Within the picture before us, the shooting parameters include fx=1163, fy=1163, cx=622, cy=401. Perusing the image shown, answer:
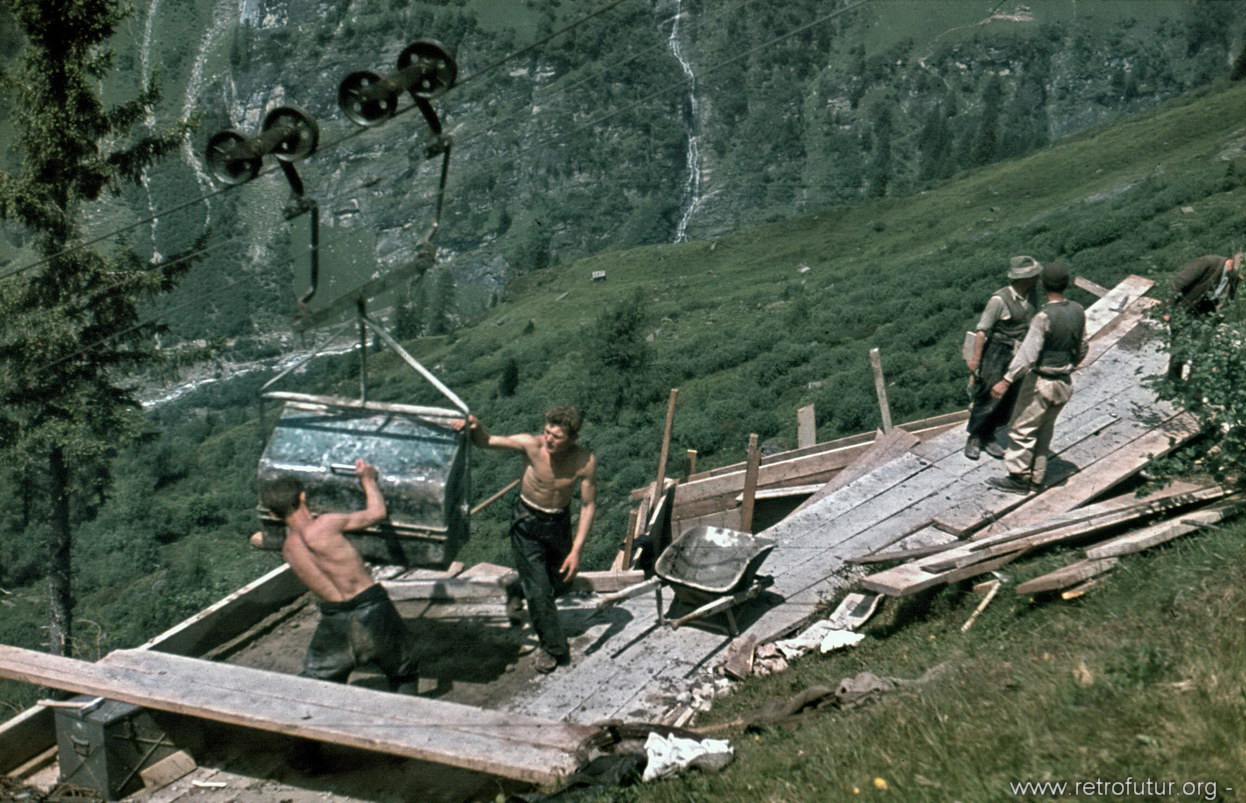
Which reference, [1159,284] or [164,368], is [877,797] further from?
[164,368]

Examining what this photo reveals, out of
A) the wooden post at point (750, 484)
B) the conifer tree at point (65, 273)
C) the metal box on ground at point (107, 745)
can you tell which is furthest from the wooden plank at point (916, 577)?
the conifer tree at point (65, 273)

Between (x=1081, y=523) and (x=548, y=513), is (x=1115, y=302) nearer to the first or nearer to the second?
(x=1081, y=523)

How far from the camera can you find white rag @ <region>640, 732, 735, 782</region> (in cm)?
641

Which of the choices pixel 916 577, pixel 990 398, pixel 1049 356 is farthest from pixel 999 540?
pixel 990 398

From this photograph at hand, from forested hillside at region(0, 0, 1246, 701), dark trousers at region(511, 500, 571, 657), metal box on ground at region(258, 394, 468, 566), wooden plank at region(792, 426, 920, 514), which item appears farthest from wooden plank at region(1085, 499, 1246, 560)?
metal box on ground at region(258, 394, 468, 566)

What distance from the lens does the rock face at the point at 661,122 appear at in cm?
14325

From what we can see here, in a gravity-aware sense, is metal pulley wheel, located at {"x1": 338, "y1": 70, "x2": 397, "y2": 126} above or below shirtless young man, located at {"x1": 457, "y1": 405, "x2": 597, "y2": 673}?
above

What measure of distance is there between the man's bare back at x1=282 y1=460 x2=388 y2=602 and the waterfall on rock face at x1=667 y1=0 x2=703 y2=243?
447ft

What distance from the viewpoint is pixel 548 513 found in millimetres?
8531

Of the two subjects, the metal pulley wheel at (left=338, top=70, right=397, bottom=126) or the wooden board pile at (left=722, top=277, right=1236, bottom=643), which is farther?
the wooden board pile at (left=722, top=277, right=1236, bottom=643)

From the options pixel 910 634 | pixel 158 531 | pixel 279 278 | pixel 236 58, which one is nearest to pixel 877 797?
pixel 910 634

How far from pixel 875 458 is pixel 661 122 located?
538 feet

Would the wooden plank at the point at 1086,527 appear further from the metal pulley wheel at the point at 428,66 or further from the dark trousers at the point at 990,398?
the metal pulley wheel at the point at 428,66

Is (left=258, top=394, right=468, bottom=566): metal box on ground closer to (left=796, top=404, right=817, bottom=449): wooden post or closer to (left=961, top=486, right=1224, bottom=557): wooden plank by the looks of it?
(left=961, top=486, right=1224, bottom=557): wooden plank
